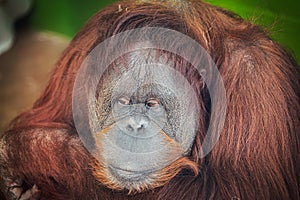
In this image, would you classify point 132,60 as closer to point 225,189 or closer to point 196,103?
point 196,103

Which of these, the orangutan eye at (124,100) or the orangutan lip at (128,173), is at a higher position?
the orangutan eye at (124,100)

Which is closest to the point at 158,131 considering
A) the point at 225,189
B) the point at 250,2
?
the point at 225,189

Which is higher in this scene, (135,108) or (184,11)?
(184,11)

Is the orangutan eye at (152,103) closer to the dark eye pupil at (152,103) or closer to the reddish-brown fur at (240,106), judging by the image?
the dark eye pupil at (152,103)

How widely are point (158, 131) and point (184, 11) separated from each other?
A: 22 cm

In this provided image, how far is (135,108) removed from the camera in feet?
3.12

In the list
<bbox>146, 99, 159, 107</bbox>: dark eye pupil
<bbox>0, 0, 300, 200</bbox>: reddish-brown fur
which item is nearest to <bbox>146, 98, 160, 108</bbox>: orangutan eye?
<bbox>146, 99, 159, 107</bbox>: dark eye pupil

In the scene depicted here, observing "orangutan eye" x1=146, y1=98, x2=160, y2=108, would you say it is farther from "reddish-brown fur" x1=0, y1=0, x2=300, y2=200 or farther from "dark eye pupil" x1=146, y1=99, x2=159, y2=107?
"reddish-brown fur" x1=0, y1=0, x2=300, y2=200

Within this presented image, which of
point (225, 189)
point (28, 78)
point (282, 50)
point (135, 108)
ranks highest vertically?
point (282, 50)

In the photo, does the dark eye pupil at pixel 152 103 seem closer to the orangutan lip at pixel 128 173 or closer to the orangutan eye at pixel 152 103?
the orangutan eye at pixel 152 103

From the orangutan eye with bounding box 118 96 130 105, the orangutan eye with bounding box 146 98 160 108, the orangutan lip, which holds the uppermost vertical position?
the orangutan eye with bounding box 146 98 160 108

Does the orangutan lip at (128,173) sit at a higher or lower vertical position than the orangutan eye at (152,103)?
lower

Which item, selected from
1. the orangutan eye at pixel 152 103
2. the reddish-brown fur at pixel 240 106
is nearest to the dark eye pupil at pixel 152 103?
the orangutan eye at pixel 152 103

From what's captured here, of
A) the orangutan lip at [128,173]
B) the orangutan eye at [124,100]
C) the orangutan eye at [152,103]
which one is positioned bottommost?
the orangutan lip at [128,173]
